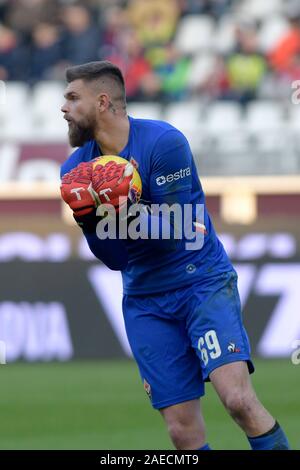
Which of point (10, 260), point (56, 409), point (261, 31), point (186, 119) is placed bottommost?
point (56, 409)

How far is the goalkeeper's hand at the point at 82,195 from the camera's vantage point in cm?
561

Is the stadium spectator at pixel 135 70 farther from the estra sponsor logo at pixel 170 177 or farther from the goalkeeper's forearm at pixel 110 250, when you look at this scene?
the goalkeeper's forearm at pixel 110 250

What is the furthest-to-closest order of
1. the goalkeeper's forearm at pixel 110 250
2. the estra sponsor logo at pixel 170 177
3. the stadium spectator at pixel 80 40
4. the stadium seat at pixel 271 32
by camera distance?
1. the stadium seat at pixel 271 32
2. the stadium spectator at pixel 80 40
3. the estra sponsor logo at pixel 170 177
4. the goalkeeper's forearm at pixel 110 250

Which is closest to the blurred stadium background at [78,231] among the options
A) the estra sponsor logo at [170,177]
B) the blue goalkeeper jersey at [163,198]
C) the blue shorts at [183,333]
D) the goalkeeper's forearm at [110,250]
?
the blue shorts at [183,333]

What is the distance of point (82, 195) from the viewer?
5.61 m

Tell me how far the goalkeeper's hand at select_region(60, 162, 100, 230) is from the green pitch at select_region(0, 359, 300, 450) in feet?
8.34

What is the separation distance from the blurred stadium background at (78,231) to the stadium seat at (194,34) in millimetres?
21

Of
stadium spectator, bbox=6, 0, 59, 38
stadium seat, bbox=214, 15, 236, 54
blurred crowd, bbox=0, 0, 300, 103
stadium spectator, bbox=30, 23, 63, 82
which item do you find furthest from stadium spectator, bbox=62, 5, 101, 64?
stadium seat, bbox=214, 15, 236, 54

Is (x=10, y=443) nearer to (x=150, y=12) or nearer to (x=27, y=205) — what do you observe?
(x=27, y=205)

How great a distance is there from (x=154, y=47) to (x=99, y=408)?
842cm

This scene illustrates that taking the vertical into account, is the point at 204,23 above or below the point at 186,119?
above
